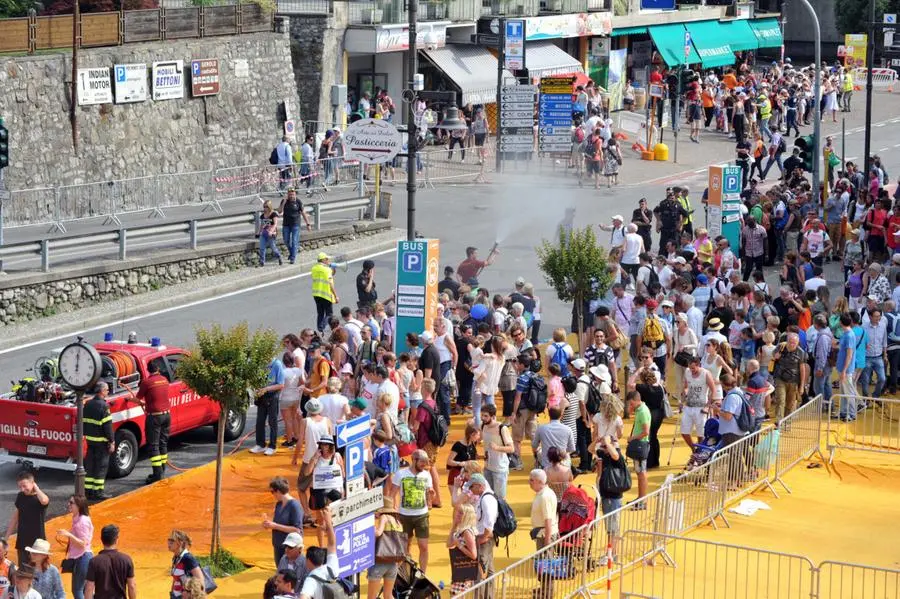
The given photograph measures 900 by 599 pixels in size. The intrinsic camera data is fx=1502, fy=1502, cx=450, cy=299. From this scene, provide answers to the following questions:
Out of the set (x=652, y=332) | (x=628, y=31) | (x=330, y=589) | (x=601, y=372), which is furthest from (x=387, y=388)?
(x=628, y=31)

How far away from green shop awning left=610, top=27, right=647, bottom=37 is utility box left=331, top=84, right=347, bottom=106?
1721 centimetres

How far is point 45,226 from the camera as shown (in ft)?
103

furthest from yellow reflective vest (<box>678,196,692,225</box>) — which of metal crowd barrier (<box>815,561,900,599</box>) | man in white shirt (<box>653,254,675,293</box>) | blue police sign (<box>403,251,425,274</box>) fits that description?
metal crowd barrier (<box>815,561,900,599</box>)

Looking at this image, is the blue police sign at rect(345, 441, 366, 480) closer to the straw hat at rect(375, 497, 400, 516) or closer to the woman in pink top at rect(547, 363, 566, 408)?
the straw hat at rect(375, 497, 400, 516)

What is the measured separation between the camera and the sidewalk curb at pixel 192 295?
25.5 m

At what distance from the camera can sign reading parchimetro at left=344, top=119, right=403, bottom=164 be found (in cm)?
2686

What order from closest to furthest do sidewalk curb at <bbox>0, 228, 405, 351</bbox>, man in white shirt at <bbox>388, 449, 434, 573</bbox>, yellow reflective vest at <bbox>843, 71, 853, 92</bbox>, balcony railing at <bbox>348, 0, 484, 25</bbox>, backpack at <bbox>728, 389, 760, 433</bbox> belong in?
man in white shirt at <bbox>388, 449, 434, 573</bbox> < backpack at <bbox>728, 389, 760, 433</bbox> < sidewalk curb at <bbox>0, 228, 405, 351</bbox> < balcony railing at <bbox>348, 0, 484, 25</bbox> < yellow reflective vest at <bbox>843, 71, 853, 92</bbox>

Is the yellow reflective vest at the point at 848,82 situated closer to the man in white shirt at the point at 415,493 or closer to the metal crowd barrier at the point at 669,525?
the metal crowd barrier at the point at 669,525

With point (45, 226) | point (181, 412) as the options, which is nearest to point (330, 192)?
point (45, 226)

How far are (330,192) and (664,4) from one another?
14.1 m

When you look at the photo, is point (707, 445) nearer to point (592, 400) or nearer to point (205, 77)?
point (592, 400)

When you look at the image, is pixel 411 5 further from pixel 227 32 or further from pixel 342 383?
pixel 227 32

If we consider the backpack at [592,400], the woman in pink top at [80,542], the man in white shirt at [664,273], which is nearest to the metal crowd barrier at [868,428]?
the backpack at [592,400]

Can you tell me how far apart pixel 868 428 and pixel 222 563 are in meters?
9.41
